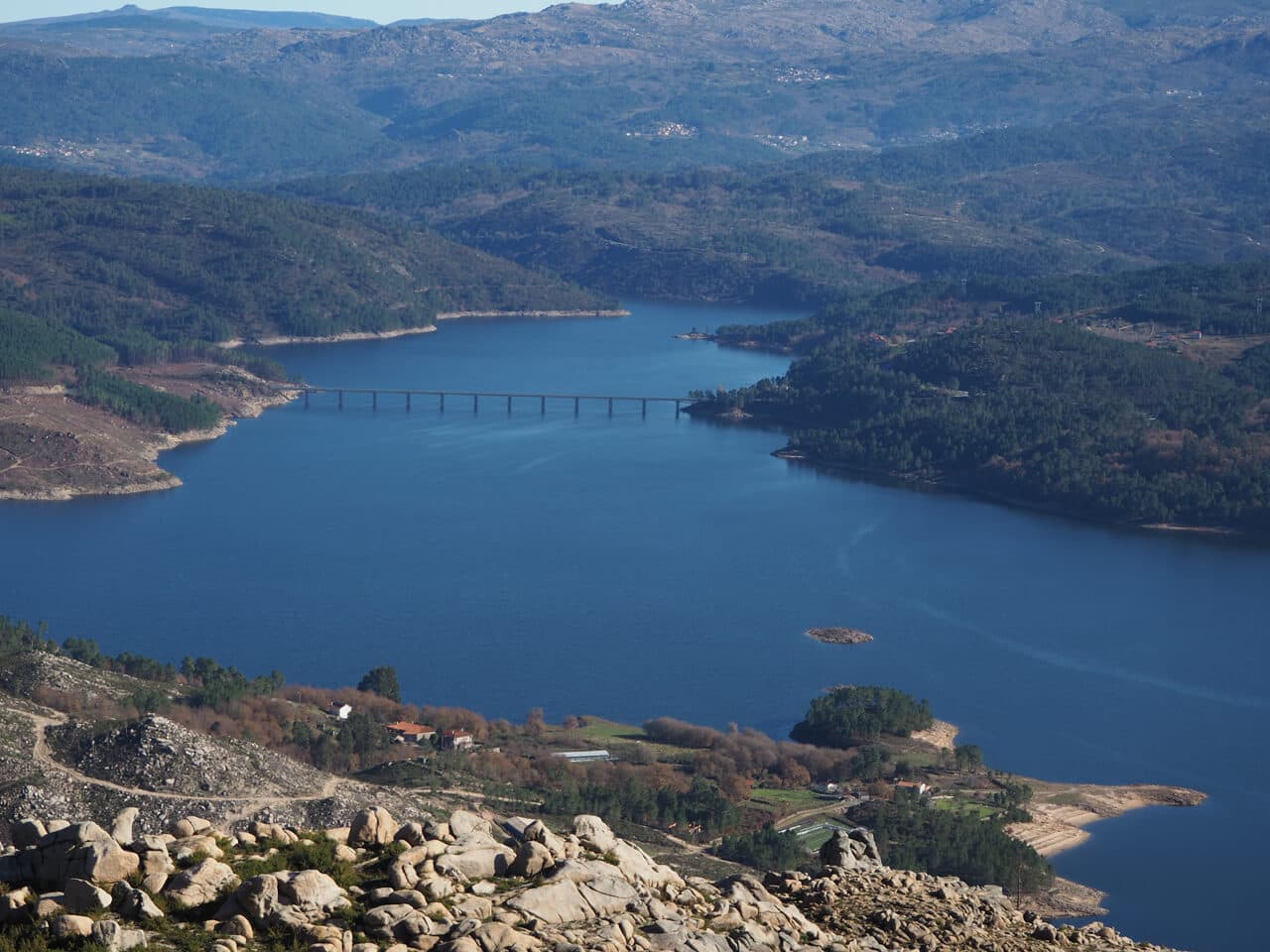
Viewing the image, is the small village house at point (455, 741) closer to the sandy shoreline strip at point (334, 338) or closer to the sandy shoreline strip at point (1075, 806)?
the sandy shoreline strip at point (1075, 806)

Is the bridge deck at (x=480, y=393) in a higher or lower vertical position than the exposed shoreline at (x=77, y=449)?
lower

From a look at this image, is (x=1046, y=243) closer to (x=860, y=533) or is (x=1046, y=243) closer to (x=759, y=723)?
(x=860, y=533)

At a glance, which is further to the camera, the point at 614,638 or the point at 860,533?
the point at 860,533

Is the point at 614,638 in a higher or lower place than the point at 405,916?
lower

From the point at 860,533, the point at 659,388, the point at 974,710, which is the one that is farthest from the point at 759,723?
the point at 659,388

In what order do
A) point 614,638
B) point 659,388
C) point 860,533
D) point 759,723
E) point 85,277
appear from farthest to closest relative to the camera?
point 85,277
point 659,388
point 860,533
point 614,638
point 759,723

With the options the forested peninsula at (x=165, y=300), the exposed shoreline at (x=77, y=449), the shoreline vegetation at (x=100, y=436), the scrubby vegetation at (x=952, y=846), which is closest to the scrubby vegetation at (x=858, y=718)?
the scrubby vegetation at (x=952, y=846)

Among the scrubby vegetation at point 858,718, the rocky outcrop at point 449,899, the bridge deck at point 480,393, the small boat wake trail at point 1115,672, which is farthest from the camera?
the bridge deck at point 480,393

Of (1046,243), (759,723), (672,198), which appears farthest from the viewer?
(672,198)
